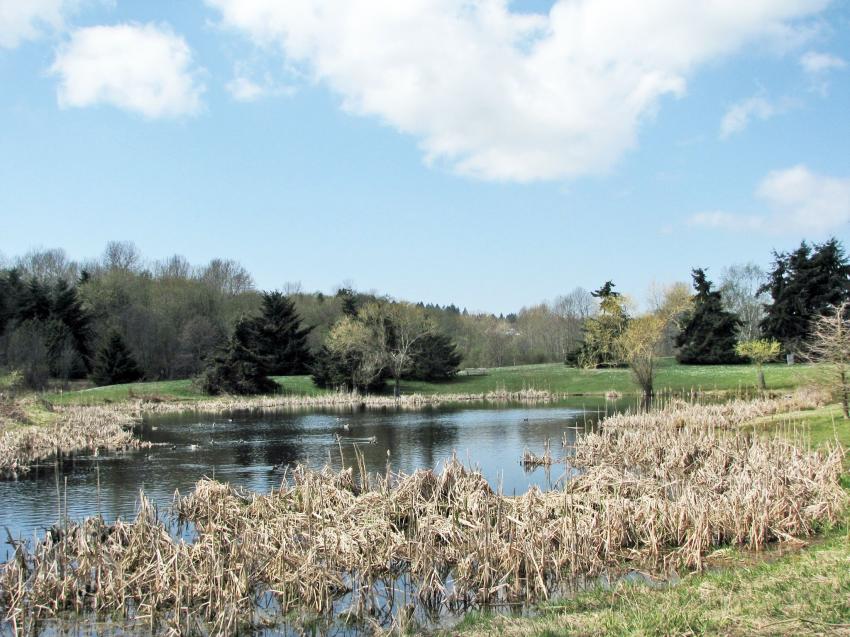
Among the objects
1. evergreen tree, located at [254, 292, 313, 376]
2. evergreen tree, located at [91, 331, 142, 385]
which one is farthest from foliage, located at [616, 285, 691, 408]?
evergreen tree, located at [91, 331, 142, 385]

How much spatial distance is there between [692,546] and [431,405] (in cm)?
4324

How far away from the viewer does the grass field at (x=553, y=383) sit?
55469mm

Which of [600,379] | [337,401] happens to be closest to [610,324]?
[600,379]

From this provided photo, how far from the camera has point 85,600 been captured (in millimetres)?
10234

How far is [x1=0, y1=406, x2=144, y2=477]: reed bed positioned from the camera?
24219mm

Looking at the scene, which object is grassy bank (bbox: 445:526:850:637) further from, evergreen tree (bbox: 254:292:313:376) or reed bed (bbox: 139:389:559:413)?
evergreen tree (bbox: 254:292:313:376)

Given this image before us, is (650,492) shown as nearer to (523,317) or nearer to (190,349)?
(190,349)

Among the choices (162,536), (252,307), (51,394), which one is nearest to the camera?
(162,536)

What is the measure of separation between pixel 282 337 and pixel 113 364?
1645 cm

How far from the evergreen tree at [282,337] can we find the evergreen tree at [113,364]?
502 inches

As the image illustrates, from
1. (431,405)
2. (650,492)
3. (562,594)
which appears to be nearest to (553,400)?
(431,405)

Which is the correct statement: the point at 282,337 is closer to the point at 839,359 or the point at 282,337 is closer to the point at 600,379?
the point at 600,379

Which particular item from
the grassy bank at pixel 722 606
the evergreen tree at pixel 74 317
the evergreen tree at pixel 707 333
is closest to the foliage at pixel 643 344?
the evergreen tree at pixel 707 333

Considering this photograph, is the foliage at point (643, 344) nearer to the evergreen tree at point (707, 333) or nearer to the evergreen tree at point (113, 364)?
the evergreen tree at point (707, 333)
